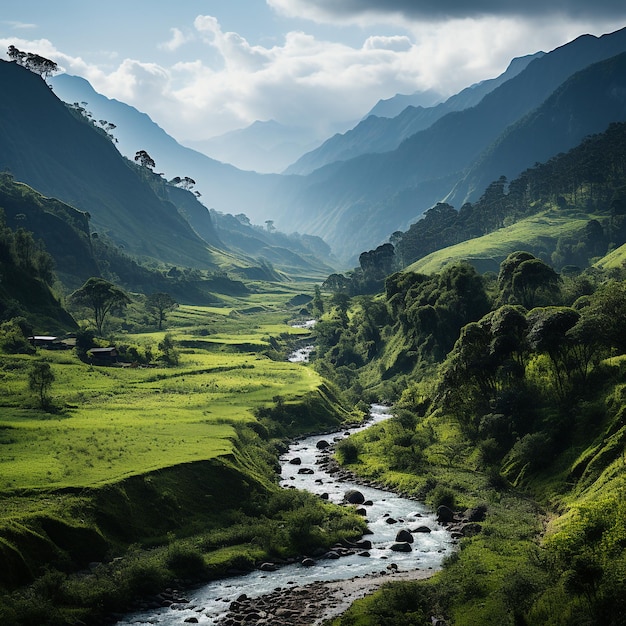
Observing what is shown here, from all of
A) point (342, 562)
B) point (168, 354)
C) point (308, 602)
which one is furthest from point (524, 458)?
point (168, 354)

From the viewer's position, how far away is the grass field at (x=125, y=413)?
63.2 metres

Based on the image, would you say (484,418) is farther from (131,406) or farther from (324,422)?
(131,406)

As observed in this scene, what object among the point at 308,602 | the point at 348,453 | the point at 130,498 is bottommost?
the point at 308,602

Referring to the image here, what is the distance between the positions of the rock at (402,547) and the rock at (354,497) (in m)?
13.3

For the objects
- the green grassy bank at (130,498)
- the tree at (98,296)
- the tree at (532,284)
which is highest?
the tree at (98,296)

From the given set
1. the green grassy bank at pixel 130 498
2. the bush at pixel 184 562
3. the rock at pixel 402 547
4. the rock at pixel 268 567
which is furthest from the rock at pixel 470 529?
the bush at pixel 184 562

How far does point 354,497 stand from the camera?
7325 centimetres

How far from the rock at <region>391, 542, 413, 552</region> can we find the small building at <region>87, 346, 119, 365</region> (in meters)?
83.6

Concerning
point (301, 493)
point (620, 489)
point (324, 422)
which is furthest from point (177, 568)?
point (324, 422)

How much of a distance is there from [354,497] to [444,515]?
1116cm

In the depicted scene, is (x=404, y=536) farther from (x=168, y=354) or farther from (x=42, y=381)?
(x=168, y=354)

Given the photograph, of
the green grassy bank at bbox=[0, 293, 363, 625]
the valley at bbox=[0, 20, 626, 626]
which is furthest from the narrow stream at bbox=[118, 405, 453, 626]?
the green grassy bank at bbox=[0, 293, 363, 625]

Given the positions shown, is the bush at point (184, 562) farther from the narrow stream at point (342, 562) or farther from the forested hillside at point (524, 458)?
the forested hillside at point (524, 458)

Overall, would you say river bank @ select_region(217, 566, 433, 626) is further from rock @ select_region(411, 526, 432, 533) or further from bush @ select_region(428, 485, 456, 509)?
bush @ select_region(428, 485, 456, 509)
